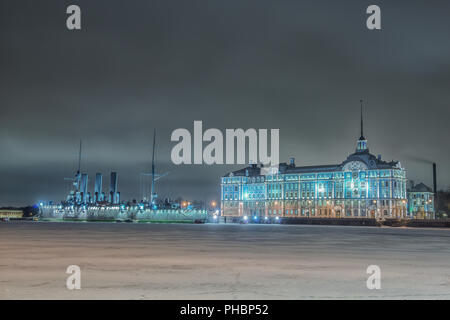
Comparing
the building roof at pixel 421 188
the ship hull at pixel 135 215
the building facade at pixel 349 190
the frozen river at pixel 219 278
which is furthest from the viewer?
the building roof at pixel 421 188

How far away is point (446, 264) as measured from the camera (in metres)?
17.6

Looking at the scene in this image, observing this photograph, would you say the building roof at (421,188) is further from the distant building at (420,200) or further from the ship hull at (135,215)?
the ship hull at (135,215)

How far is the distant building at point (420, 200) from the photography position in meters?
187

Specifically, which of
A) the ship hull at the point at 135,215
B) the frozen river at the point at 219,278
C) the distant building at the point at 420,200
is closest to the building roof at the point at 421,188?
the distant building at the point at 420,200

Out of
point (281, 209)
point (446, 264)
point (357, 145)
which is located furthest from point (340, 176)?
point (446, 264)

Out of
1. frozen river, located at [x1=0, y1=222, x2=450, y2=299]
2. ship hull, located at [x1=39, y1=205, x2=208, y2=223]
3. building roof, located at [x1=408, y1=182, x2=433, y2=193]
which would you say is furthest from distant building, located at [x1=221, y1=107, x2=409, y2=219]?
frozen river, located at [x1=0, y1=222, x2=450, y2=299]

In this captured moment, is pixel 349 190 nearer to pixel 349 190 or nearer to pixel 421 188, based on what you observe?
pixel 349 190

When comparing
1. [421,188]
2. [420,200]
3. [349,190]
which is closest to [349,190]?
[349,190]

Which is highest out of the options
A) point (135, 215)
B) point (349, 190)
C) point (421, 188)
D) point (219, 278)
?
point (421, 188)

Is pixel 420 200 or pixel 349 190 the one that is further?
pixel 420 200

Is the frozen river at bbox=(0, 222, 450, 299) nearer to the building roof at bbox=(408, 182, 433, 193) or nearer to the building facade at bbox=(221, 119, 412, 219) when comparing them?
the building facade at bbox=(221, 119, 412, 219)

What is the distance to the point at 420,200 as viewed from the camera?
18962cm

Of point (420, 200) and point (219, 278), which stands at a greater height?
point (420, 200)

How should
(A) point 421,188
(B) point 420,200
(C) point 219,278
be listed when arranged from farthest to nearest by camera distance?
1. (A) point 421,188
2. (B) point 420,200
3. (C) point 219,278
